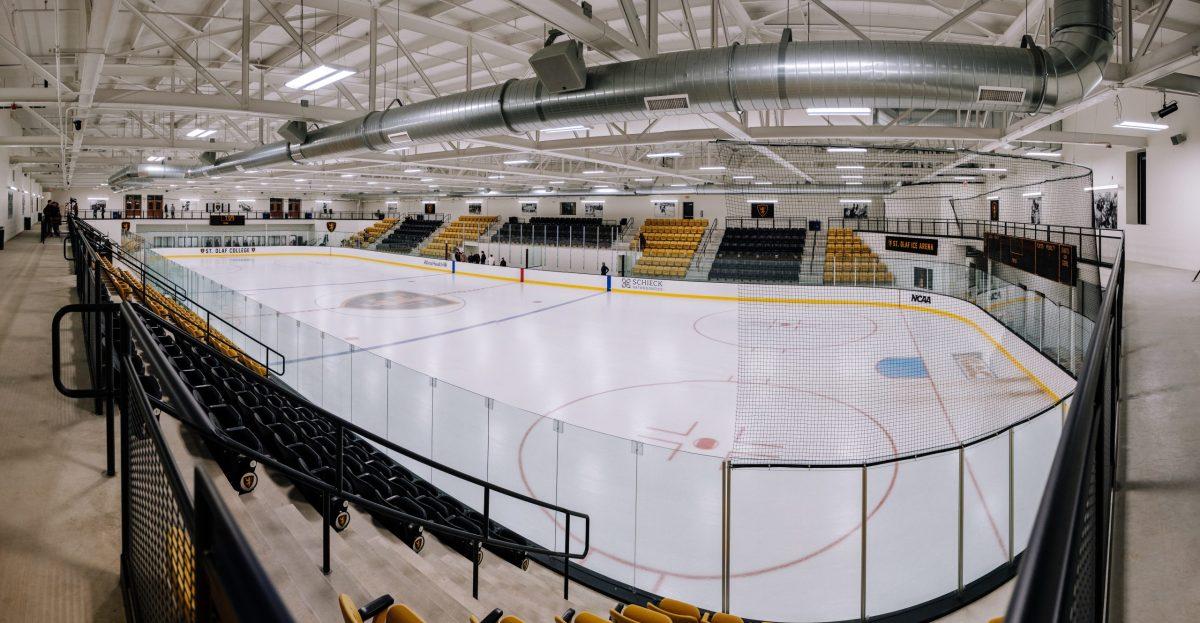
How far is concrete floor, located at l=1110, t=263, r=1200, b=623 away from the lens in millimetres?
1808

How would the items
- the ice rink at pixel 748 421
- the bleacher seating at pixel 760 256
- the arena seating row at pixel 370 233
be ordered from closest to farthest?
the ice rink at pixel 748 421 < the bleacher seating at pixel 760 256 < the arena seating row at pixel 370 233

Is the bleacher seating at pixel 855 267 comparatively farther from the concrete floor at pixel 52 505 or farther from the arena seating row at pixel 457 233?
the arena seating row at pixel 457 233

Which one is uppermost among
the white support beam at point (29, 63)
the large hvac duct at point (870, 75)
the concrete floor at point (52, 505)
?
the white support beam at point (29, 63)

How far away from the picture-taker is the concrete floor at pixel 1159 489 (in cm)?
181

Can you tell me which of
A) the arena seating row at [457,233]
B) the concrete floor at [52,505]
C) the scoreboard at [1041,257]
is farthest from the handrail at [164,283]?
the arena seating row at [457,233]

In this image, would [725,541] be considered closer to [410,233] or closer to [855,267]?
[855,267]

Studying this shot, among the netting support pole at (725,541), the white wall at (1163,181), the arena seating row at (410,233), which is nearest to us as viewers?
the netting support pole at (725,541)

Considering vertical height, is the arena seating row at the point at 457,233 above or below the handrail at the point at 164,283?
above

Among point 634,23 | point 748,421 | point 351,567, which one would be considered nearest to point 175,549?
point 351,567

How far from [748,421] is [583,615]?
6.20m

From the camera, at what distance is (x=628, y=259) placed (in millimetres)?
27875

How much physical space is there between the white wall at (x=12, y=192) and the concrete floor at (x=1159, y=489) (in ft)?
74.4

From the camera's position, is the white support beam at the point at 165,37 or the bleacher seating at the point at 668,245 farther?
the bleacher seating at the point at 668,245

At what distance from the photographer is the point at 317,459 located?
214 inches
